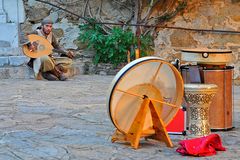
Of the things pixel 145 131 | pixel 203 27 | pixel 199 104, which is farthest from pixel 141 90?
pixel 203 27

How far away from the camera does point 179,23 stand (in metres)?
8.75

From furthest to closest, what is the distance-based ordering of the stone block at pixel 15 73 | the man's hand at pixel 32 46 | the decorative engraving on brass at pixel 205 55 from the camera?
the stone block at pixel 15 73 < the man's hand at pixel 32 46 < the decorative engraving on brass at pixel 205 55

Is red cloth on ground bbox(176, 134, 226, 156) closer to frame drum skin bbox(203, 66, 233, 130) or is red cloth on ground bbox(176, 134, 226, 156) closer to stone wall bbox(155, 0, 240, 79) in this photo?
frame drum skin bbox(203, 66, 233, 130)

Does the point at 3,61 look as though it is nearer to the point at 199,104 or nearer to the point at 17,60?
the point at 17,60

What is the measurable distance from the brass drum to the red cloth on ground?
25cm

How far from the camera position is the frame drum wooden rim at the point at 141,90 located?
12.0ft

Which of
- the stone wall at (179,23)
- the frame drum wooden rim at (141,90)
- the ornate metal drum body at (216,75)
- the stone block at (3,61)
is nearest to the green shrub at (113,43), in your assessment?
the stone wall at (179,23)

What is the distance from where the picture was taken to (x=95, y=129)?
440cm

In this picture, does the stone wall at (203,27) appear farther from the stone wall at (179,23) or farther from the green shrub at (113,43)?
the green shrub at (113,43)

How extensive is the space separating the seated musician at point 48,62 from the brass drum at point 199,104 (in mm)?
4130

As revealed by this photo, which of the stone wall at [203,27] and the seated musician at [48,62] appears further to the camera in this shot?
the stone wall at [203,27]

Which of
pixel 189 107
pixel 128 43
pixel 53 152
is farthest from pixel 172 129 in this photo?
pixel 128 43

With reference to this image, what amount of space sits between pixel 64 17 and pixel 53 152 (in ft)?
18.6

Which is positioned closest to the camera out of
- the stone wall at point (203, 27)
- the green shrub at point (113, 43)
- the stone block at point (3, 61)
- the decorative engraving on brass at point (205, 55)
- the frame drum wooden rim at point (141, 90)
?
the frame drum wooden rim at point (141, 90)
